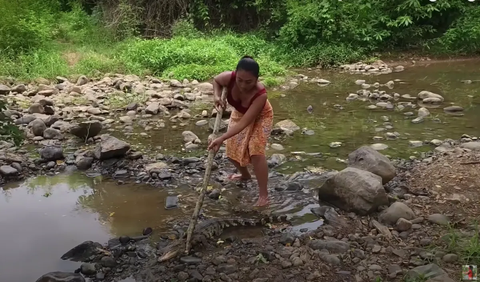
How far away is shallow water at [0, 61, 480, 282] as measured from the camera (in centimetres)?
331

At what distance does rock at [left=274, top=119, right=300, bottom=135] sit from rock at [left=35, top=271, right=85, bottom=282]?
347 cm

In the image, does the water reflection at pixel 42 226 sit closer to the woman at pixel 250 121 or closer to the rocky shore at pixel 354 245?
the rocky shore at pixel 354 245

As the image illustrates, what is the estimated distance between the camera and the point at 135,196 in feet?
13.4

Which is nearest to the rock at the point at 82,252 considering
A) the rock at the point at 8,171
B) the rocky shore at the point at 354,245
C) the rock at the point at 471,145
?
the rocky shore at the point at 354,245

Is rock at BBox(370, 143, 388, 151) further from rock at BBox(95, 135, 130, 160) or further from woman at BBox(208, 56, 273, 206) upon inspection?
rock at BBox(95, 135, 130, 160)

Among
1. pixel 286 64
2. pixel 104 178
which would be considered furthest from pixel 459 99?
pixel 104 178

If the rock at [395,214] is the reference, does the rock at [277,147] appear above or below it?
below

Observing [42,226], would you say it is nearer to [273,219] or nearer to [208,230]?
[208,230]

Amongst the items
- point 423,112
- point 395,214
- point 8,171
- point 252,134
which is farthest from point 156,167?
point 423,112

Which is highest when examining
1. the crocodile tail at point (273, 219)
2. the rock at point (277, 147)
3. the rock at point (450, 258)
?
the rock at point (450, 258)

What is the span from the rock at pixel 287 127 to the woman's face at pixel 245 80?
7.53 ft

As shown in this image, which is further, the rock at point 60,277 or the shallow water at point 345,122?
the shallow water at point 345,122

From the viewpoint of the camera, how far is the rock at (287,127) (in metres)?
5.84

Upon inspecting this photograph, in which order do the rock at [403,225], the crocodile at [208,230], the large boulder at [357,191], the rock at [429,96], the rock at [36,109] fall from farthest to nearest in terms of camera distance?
the rock at [429,96], the rock at [36,109], the large boulder at [357,191], the rock at [403,225], the crocodile at [208,230]
